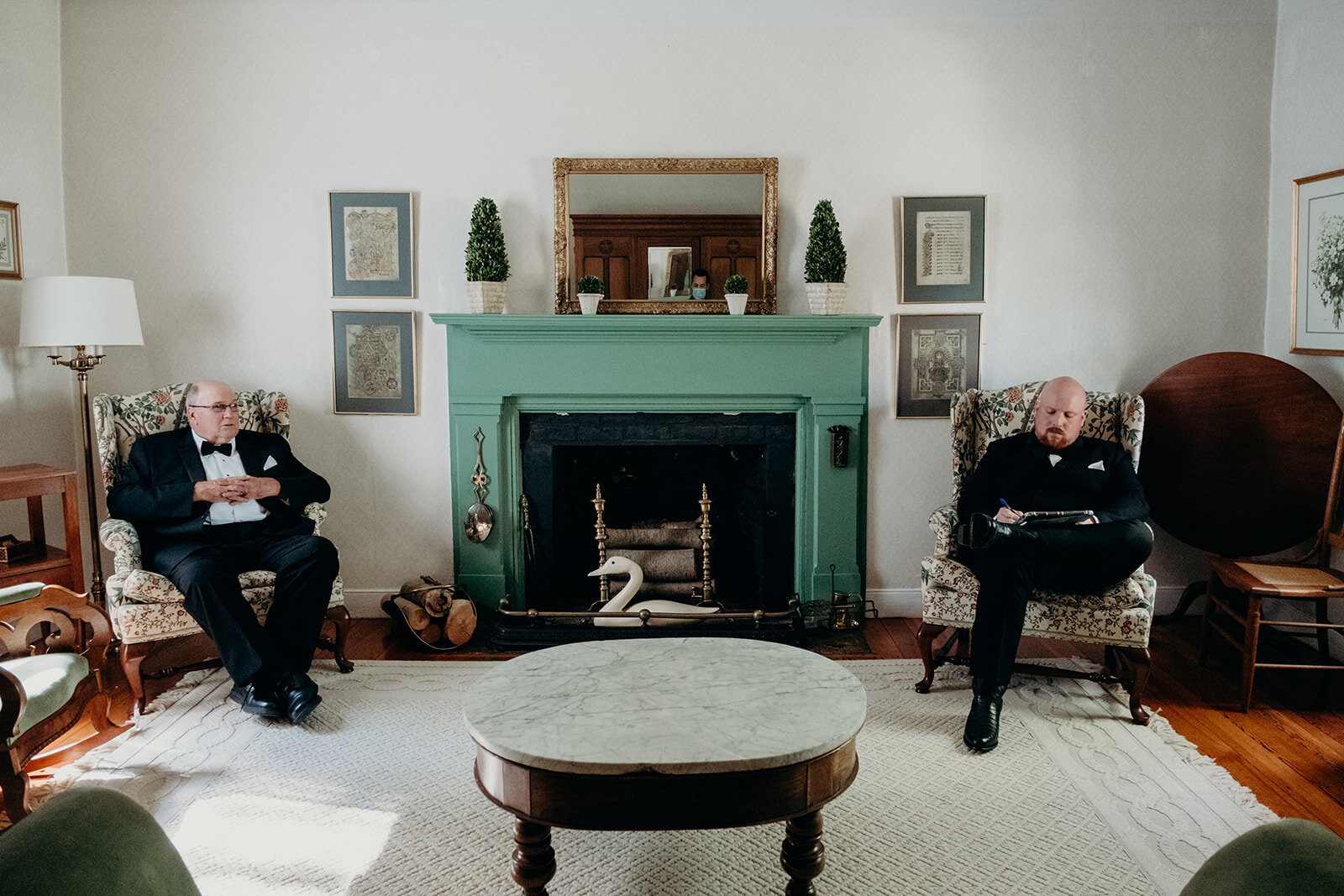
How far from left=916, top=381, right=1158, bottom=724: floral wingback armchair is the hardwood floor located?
0.62ft

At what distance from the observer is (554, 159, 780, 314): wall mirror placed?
3.66 m

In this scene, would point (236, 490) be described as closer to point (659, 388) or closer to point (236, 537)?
point (236, 537)

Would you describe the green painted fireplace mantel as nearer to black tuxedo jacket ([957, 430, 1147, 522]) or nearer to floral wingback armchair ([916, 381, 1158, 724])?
floral wingback armchair ([916, 381, 1158, 724])

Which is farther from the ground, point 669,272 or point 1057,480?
point 669,272

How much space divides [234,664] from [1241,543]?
359 cm

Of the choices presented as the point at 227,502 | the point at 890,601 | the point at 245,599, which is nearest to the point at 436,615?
the point at 245,599

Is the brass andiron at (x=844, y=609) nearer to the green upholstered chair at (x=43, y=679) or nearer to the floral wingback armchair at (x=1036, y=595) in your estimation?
the floral wingback armchair at (x=1036, y=595)

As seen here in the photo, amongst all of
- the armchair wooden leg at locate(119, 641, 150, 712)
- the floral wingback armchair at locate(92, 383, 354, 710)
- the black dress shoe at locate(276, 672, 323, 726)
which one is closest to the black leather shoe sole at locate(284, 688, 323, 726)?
the black dress shoe at locate(276, 672, 323, 726)

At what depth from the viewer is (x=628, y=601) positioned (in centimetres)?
371

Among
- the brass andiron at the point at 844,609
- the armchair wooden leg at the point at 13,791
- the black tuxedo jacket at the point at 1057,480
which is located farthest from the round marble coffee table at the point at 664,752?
the brass andiron at the point at 844,609

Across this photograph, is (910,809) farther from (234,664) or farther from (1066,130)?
(1066,130)

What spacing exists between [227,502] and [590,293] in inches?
60.1

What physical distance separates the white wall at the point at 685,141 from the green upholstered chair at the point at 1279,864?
2.85 m

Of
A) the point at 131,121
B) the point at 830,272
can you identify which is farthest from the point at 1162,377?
the point at 131,121
